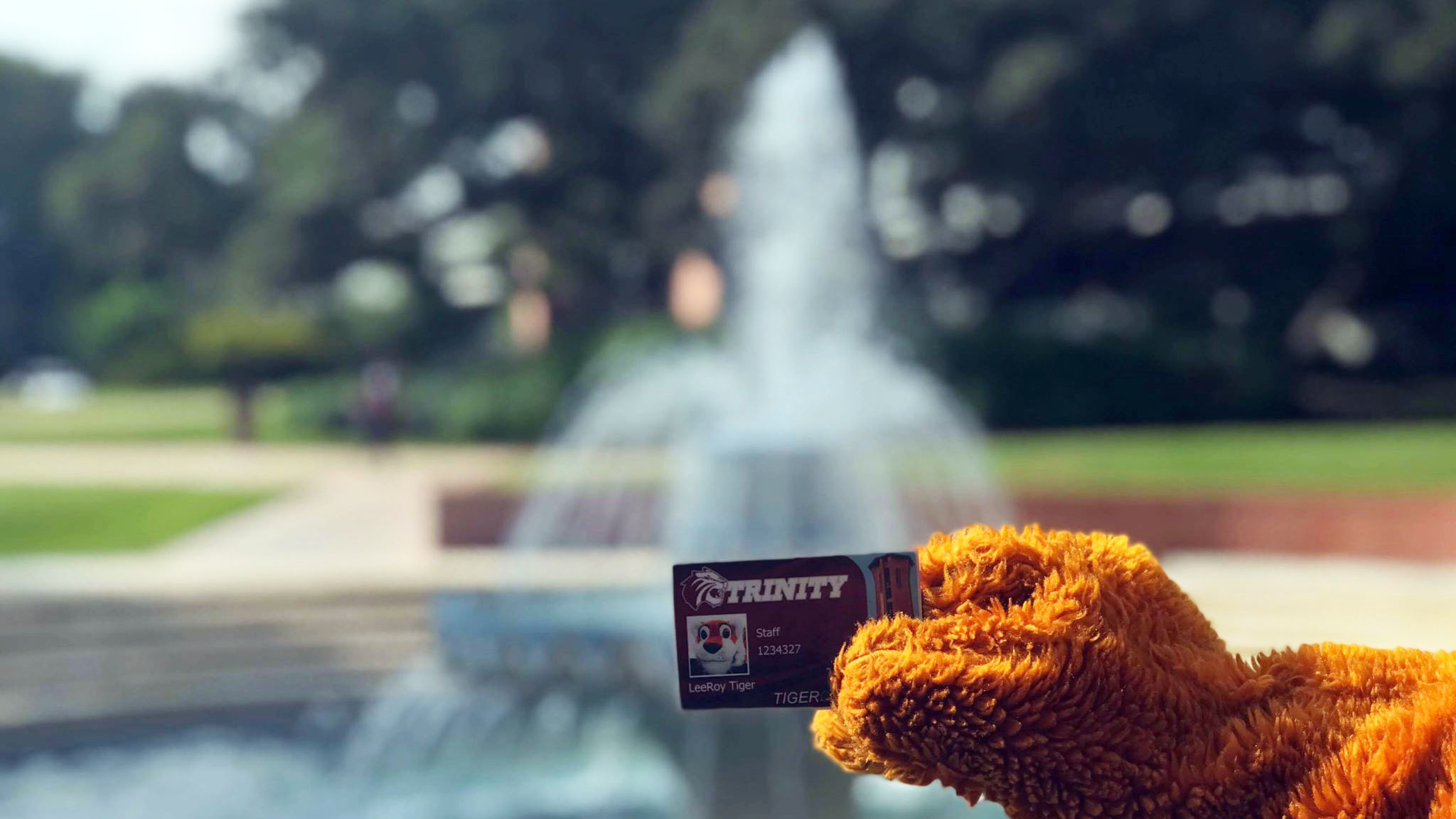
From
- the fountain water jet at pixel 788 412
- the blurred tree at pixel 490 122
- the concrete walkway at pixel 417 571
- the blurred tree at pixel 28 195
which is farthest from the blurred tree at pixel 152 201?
the concrete walkway at pixel 417 571

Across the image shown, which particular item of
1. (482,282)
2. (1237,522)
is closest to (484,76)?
(482,282)

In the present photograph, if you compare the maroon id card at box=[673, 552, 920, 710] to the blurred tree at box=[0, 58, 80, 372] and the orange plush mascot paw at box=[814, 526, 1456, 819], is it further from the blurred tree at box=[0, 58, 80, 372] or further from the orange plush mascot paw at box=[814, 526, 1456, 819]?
the blurred tree at box=[0, 58, 80, 372]

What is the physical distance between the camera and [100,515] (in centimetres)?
1391

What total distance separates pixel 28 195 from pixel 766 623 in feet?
129

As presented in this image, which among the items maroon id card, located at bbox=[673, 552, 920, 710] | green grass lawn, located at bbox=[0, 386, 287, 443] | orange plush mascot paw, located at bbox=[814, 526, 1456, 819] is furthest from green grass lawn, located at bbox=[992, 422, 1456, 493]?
green grass lawn, located at bbox=[0, 386, 287, 443]

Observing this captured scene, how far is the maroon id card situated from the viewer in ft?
5.66

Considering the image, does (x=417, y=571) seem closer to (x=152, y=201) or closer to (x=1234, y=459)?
(x=1234, y=459)

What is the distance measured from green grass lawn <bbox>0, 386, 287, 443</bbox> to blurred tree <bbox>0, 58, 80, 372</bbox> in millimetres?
2145

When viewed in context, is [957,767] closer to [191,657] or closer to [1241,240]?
[191,657]

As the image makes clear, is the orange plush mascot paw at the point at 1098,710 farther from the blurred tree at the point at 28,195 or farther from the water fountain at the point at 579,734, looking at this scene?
the blurred tree at the point at 28,195

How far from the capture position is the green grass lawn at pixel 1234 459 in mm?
14125

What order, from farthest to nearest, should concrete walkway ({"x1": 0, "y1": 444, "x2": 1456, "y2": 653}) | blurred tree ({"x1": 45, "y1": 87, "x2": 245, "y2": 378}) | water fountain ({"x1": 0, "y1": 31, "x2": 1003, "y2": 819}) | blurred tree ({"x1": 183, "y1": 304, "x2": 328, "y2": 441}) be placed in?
blurred tree ({"x1": 45, "y1": 87, "x2": 245, "y2": 378})
blurred tree ({"x1": 183, "y1": 304, "x2": 328, "y2": 441})
concrete walkway ({"x1": 0, "y1": 444, "x2": 1456, "y2": 653})
water fountain ({"x1": 0, "y1": 31, "x2": 1003, "y2": 819})

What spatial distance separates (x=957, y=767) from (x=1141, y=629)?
0.35 metres

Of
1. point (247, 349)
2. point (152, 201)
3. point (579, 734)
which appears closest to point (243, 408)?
point (247, 349)
